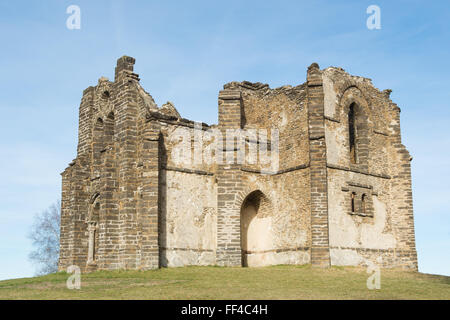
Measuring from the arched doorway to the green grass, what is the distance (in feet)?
7.31

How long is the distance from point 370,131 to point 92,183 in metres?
12.5

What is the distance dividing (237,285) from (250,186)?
25.9 feet

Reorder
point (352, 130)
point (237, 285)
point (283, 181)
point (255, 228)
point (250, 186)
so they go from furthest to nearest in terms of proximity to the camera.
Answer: point (352, 130) < point (255, 228) < point (283, 181) < point (250, 186) < point (237, 285)

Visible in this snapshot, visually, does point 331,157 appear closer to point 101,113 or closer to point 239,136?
point 239,136

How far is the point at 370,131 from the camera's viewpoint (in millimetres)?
24391

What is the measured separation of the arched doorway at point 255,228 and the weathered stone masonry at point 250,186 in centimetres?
4

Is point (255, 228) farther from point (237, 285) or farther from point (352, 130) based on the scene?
point (237, 285)

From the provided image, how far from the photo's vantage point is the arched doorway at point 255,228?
23.6 meters

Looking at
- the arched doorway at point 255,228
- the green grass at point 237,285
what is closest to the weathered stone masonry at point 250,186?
the arched doorway at point 255,228

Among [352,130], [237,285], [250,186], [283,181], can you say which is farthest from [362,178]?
[237,285]

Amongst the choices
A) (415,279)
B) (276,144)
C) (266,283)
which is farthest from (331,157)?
(266,283)

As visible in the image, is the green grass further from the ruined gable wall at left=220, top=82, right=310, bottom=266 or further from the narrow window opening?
the narrow window opening

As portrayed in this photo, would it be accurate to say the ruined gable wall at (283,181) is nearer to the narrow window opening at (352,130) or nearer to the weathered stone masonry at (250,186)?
the weathered stone masonry at (250,186)

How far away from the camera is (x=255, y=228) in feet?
78.5
